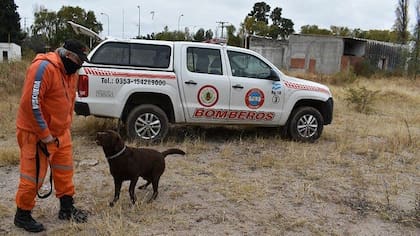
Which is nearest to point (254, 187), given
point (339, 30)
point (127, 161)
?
point (127, 161)

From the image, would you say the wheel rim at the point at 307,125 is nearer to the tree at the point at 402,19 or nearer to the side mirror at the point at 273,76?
the side mirror at the point at 273,76

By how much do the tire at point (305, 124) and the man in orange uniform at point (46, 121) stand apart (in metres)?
5.16

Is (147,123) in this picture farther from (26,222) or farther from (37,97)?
(37,97)

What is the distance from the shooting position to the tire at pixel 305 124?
8.52 m

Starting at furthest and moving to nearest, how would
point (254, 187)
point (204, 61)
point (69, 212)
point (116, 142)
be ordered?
1. point (204, 61)
2. point (254, 187)
3. point (116, 142)
4. point (69, 212)

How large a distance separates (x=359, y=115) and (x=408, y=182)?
272 inches

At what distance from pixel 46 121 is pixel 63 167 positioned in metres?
0.47

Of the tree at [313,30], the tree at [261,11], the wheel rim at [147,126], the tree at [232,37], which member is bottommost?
the wheel rim at [147,126]

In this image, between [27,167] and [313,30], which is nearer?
[27,167]

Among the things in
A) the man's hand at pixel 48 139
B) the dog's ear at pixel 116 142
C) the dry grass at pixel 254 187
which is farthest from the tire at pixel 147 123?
the man's hand at pixel 48 139

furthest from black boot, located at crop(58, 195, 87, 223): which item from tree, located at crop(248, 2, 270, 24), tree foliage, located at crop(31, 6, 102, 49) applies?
tree, located at crop(248, 2, 270, 24)

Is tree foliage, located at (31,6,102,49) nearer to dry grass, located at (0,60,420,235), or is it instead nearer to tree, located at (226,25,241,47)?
tree, located at (226,25,241,47)

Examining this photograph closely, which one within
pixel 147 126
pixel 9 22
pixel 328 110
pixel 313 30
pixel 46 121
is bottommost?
pixel 147 126

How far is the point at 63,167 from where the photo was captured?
4160mm
